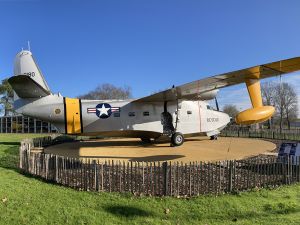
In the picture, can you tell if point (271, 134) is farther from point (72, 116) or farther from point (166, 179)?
point (166, 179)

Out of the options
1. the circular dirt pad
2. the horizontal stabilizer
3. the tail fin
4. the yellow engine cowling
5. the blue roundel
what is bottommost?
the circular dirt pad

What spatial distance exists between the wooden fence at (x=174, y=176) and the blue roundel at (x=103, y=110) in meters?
10.6

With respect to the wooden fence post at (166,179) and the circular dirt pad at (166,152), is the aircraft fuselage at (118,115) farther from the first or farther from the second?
the wooden fence post at (166,179)

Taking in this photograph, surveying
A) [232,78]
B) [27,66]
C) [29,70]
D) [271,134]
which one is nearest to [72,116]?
[29,70]

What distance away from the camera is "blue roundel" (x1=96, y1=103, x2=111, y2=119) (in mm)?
21531

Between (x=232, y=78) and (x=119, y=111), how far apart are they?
9952 mm

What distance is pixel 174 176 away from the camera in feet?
30.9

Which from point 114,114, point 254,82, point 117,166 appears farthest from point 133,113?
point 117,166

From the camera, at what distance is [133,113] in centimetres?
2230

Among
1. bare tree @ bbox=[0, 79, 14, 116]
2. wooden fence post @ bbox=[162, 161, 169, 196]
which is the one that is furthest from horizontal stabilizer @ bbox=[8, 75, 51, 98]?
bare tree @ bbox=[0, 79, 14, 116]

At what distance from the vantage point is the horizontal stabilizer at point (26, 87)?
1872cm

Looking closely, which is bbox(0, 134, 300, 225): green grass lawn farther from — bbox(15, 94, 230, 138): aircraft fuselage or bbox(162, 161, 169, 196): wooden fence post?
bbox(15, 94, 230, 138): aircraft fuselage

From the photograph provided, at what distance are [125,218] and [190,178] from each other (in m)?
2.71

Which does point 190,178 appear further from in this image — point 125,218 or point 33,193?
point 33,193
